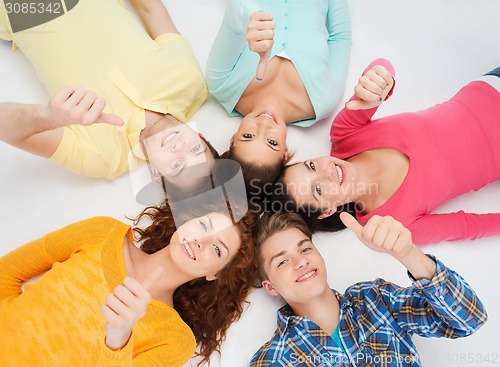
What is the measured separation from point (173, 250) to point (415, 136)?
619mm

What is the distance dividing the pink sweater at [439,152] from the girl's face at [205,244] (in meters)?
0.35

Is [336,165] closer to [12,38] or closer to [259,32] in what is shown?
[259,32]

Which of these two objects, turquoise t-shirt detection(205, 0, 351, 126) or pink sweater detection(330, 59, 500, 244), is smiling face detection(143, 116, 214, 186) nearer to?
turquoise t-shirt detection(205, 0, 351, 126)

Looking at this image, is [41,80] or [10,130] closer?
[10,130]

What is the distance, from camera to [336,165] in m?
1.24

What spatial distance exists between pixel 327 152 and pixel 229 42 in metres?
0.37

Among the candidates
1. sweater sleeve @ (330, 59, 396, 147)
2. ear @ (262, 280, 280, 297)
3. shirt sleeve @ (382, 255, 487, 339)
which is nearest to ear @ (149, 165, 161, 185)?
ear @ (262, 280, 280, 297)

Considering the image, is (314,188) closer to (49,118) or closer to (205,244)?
(205,244)

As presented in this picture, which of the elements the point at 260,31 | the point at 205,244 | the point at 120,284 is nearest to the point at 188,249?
the point at 205,244

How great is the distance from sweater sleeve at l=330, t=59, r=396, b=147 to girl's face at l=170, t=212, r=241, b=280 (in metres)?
0.39

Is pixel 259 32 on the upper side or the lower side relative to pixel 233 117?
upper

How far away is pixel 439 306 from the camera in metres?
0.99

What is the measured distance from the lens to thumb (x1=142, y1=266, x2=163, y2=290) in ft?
3.63

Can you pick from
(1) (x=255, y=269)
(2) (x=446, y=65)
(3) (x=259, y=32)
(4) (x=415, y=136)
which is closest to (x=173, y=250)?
(1) (x=255, y=269)
